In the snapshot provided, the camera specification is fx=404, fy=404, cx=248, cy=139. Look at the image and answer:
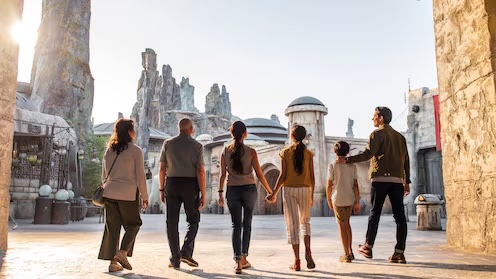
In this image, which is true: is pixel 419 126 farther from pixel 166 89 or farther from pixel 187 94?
pixel 187 94

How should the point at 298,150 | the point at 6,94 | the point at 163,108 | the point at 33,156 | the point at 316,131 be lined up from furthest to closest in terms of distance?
the point at 163,108 → the point at 316,131 → the point at 33,156 → the point at 6,94 → the point at 298,150

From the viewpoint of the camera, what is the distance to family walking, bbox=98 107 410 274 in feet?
13.6

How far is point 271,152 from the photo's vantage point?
25.9 meters

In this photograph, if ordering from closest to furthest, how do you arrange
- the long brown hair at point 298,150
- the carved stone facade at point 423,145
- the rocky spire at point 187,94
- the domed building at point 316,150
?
the long brown hair at point 298,150 → the carved stone facade at point 423,145 → the domed building at point 316,150 → the rocky spire at point 187,94

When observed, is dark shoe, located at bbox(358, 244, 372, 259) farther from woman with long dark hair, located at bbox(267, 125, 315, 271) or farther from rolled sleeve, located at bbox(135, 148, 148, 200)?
rolled sleeve, located at bbox(135, 148, 148, 200)

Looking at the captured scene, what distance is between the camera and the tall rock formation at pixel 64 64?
43.9 metres

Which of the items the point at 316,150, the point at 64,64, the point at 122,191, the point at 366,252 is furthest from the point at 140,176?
the point at 64,64

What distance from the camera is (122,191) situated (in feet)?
13.6

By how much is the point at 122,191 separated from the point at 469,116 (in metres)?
4.65

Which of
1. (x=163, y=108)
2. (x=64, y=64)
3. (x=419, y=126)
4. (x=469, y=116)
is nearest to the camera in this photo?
(x=469, y=116)

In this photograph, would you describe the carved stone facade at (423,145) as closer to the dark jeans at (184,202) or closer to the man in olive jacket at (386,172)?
the man in olive jacket at (386,172)

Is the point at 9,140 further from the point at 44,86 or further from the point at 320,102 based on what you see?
the point at 44,86

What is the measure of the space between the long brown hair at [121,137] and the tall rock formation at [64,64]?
42726 millimetres

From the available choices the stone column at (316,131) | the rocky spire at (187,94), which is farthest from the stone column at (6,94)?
the rocky spire at (187,94)
